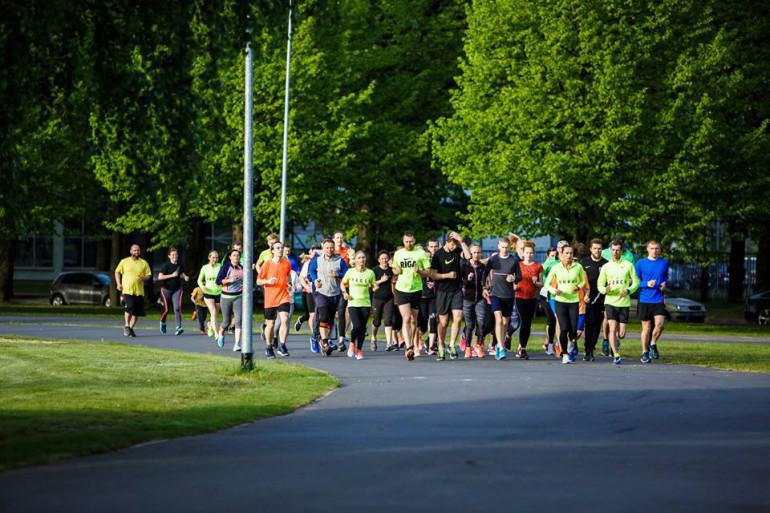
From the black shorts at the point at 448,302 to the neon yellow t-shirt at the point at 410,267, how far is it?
0.37 meters

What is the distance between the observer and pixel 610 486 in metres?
9.38

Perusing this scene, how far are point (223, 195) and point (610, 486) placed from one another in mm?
37956

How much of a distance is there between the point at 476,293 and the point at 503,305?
586mm

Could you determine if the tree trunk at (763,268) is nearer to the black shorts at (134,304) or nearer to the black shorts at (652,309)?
the black shorts at (134,304)

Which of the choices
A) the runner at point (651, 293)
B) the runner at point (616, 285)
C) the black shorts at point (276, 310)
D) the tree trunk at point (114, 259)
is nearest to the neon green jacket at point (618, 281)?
the runner at point (616, 285)

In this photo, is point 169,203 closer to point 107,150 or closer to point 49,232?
point 49,232

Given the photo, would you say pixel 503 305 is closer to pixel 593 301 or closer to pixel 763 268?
pixel 593 301

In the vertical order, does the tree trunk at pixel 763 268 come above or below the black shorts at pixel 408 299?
above

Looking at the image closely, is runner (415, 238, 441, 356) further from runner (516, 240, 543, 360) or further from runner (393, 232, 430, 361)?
runner (516, 240, 543, 360)

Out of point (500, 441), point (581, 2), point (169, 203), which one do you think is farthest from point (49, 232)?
point (500, 441)

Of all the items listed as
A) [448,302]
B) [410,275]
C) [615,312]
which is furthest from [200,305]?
[615,312]

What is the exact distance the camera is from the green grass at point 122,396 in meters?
11.9

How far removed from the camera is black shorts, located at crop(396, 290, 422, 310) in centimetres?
2394

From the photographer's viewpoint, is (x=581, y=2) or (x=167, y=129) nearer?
(x=167, y=129)
